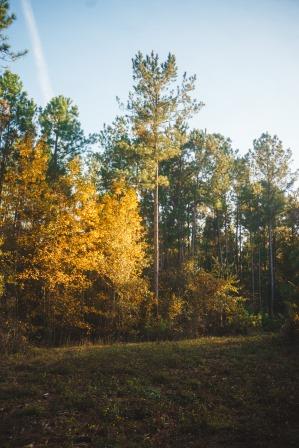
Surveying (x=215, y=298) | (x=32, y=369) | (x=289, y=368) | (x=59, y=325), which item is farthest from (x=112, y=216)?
(x=289, y=368)

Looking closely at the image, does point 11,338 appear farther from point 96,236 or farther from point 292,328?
point 292,328

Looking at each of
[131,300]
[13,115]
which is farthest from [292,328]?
[13,115]

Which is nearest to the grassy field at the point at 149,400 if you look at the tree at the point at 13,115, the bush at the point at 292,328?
the bush at the point at 292,328

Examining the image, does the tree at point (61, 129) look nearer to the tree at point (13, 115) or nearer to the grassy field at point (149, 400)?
the tree at point (13, 115)

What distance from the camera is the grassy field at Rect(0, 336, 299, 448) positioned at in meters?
6.43

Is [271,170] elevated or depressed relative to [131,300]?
elevated

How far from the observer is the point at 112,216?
2022 centimetres

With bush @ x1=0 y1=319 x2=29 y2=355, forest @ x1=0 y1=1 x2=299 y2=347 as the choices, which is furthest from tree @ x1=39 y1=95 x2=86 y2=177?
bush @ x1=0 y1=319 x2=29 y2=355

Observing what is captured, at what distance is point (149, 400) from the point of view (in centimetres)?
831

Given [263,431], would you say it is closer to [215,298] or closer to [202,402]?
[202,402]

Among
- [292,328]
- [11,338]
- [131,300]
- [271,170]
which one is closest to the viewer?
[11,338]

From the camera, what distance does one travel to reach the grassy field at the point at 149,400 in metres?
6.43

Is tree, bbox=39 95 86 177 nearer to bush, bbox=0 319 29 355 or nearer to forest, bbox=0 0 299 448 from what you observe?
forest, bbox=0 0 299 448

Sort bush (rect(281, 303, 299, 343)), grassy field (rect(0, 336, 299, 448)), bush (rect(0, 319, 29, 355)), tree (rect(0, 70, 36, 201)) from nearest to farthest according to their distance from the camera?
grassy field (rect(0, 336, 299, 448)), bush (rect(0, 319, 29, 355)), bush (rect(281, 303, 299, 343)), tree (rect(0, 70, 36, 201))
